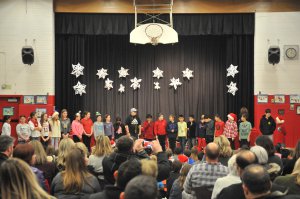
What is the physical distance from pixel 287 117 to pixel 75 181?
13730 mm

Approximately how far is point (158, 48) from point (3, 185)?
16870 millimetres

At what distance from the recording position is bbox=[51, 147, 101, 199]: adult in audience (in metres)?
4.25

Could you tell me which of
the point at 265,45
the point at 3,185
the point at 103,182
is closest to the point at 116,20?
the point at 265,45

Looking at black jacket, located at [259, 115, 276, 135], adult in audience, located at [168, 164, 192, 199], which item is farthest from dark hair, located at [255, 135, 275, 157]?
black jacket, located at [259, 115, 276, 135]

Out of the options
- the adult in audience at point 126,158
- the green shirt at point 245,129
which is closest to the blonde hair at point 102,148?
the adult in audience at point 126,158

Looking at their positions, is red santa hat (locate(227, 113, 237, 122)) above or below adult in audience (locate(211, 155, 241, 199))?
above

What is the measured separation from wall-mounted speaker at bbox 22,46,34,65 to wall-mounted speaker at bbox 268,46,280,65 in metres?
8.43

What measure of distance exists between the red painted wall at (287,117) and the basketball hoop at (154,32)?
14.8 feet

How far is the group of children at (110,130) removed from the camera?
14555mm

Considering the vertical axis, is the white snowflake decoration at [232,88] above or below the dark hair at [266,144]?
above

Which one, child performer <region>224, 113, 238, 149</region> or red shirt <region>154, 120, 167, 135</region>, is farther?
red shirt <region>154, 120, 167, 135</region>

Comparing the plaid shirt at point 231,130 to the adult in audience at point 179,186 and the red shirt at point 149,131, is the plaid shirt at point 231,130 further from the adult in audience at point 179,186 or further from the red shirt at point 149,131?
the adult in audience at point 179,186

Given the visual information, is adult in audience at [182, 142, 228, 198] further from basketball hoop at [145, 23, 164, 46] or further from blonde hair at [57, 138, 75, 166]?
basketball hoop at [145, 23, 164, 46]

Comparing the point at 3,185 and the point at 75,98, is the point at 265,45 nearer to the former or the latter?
the point at 75,98
